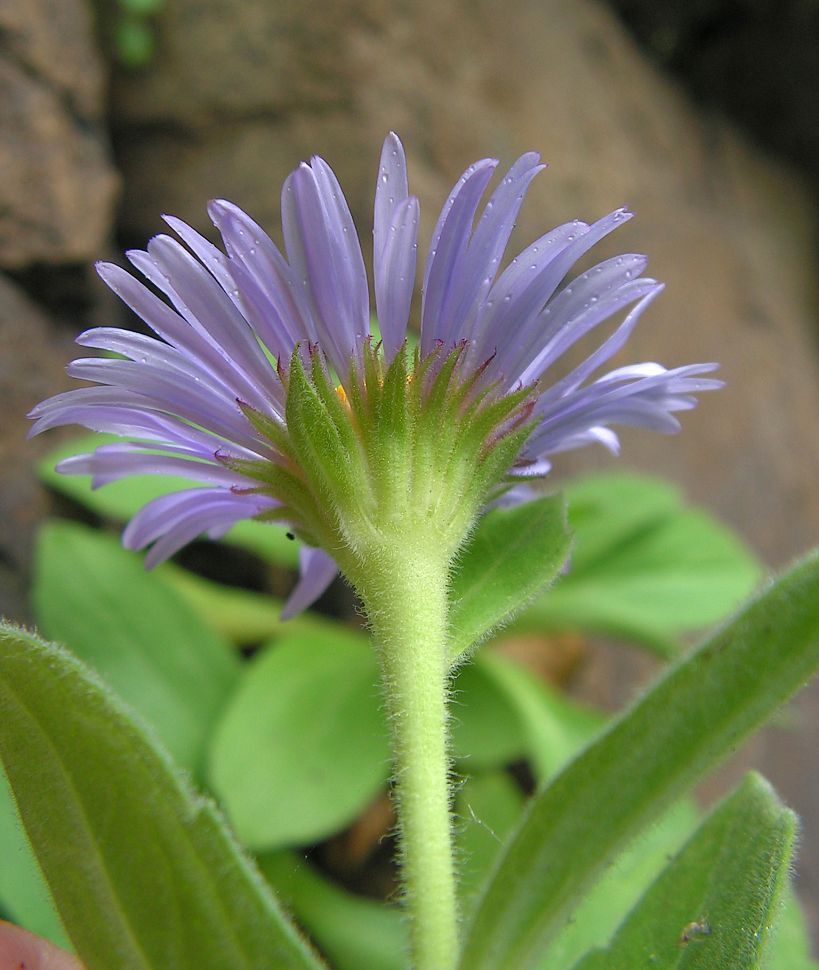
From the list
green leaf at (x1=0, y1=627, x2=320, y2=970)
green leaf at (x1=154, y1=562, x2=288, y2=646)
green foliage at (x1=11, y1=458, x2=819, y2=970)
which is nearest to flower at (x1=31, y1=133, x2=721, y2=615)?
green foliage at (x1=11, y1=458, x2=819, y2=970)

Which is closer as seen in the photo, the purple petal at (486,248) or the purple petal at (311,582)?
the purple petal at (486,248)

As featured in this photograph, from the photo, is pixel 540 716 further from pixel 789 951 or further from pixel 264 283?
pixel 264 283

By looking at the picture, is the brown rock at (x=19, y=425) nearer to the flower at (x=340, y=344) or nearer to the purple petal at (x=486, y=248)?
the flower at (x=340, y=344)

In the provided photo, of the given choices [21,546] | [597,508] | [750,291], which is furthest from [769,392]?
[21,546]

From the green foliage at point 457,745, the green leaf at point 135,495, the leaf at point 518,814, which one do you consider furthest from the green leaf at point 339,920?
the green leaf at point 135,495

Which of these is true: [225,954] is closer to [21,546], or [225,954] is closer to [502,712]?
[502,712]

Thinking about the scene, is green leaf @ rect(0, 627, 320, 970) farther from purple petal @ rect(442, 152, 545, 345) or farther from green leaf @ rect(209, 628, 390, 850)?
green leaf @ rect(209, 628, 390, 850)
